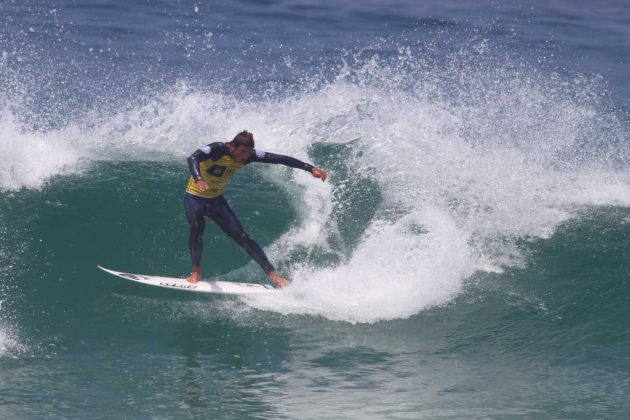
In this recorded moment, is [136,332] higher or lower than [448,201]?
lower

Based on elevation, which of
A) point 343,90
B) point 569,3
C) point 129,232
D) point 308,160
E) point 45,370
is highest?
point 569,3

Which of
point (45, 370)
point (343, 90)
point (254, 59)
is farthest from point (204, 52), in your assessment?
point (45, 370)

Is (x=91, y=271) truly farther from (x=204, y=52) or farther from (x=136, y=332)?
(x=204, y=52)

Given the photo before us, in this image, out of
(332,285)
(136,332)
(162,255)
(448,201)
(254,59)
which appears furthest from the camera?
(254,59)

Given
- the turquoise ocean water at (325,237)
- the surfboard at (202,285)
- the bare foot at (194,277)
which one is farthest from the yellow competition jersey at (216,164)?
the turquoise ocean water at (325,237)

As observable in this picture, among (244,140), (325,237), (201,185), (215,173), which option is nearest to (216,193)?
(215,173)

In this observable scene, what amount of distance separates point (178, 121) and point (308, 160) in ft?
8.74

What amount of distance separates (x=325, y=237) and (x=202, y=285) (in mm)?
2269

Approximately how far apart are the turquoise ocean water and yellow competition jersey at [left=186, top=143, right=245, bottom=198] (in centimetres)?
123

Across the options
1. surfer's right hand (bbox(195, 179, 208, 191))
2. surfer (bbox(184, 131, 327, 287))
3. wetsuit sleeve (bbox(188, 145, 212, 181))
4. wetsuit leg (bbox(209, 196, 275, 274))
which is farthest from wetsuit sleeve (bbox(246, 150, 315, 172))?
wetsuit leg (bbox(209, 196, 275, 274))

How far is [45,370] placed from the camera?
8.62m

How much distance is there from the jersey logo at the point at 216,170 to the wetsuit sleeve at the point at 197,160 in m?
0.20

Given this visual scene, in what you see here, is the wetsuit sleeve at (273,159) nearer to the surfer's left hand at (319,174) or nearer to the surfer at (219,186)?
the surfer at (219,186)

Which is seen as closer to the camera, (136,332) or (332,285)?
(136,332)
